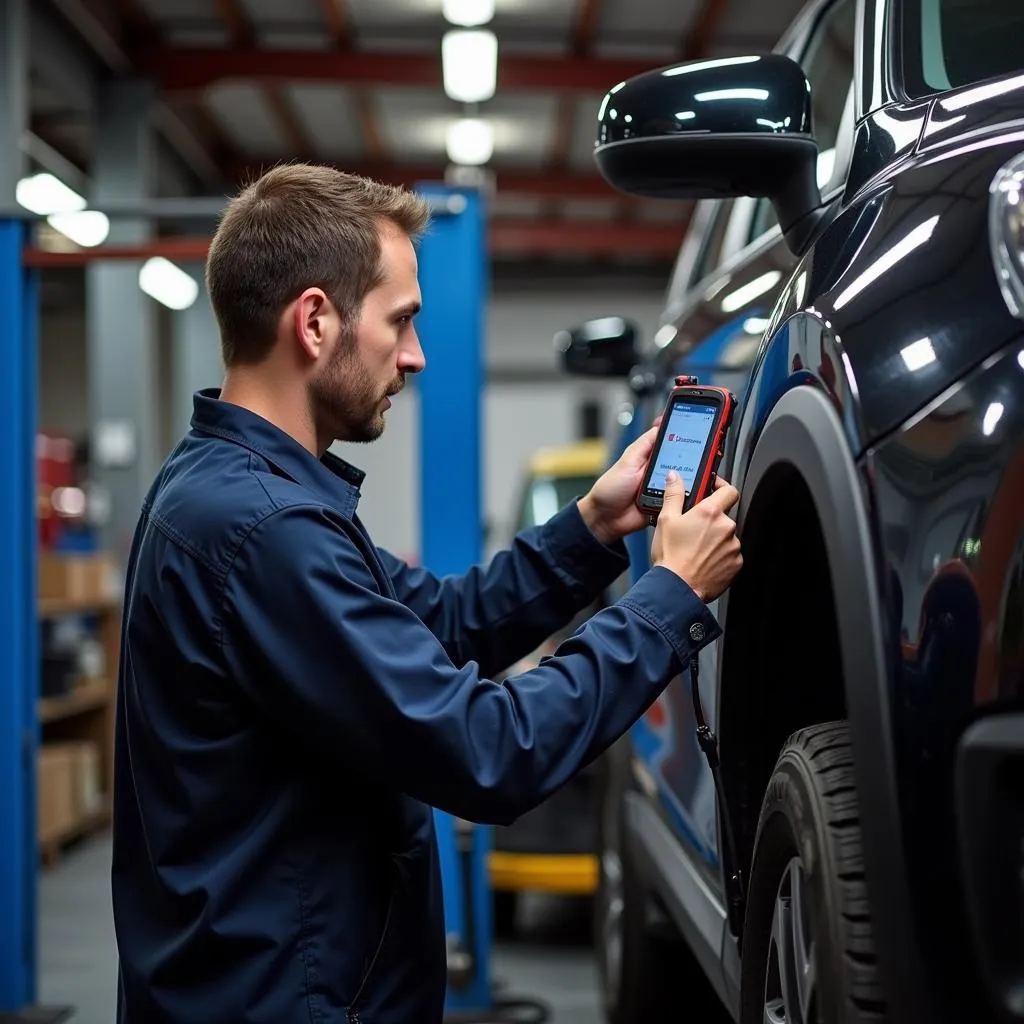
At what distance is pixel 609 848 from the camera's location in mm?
3191

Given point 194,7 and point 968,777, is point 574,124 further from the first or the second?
point 968,777

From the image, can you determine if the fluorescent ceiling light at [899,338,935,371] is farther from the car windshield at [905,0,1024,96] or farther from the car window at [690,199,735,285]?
the car window at [690,199,735,285]

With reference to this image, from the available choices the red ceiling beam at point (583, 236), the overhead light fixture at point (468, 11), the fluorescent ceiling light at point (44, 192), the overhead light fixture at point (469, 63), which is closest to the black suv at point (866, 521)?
the overhead light fixture at point (468, 11)

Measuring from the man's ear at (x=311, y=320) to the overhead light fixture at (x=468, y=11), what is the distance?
8270 mm

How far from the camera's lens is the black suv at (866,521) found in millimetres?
983

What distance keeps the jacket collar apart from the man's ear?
99mm

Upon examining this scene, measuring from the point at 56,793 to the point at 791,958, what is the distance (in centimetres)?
556

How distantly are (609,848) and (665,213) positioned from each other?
1367 cm

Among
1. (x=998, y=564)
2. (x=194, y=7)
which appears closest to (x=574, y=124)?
(x=194, y=7)

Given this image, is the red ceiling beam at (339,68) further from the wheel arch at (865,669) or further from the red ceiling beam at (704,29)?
the wheel arch at (865,669)

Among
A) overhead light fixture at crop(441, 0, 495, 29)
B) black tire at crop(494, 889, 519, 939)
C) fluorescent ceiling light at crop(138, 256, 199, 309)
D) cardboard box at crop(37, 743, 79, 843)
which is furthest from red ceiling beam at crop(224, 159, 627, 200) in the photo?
black tire at crop(494, 889, 519, 939)

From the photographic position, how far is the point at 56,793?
630cm

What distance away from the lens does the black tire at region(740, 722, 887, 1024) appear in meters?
1.10

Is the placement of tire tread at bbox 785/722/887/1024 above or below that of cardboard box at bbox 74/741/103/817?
above
